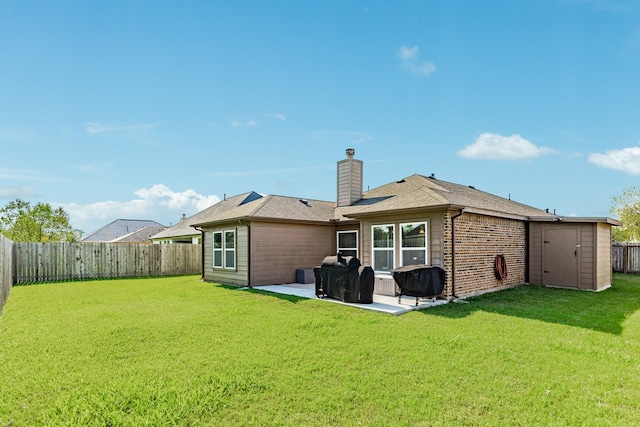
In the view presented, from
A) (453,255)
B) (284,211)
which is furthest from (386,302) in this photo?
(284,211)

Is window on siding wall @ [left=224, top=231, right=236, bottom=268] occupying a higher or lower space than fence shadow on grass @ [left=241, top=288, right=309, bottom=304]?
higher

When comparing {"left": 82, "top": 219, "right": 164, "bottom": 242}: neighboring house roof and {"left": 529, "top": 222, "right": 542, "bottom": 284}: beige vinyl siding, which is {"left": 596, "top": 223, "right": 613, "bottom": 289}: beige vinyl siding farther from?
{"left": 82, "top": 219, "right": 164, "bottom": 242}: neighboring house roof

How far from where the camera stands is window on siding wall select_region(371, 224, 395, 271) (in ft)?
33.3

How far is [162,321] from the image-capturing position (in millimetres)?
6770

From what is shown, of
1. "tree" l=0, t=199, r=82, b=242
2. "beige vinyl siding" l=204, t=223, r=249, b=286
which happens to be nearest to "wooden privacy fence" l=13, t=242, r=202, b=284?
"beige vinyl siding" l=204, t=223, r=249, b=286

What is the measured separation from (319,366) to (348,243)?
928cm

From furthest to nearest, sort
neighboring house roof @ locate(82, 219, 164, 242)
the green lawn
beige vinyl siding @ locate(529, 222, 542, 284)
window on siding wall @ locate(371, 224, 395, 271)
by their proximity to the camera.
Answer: neighboring house roof @ locate(82, 219, 164, 242), beige vinyl siding @ locate(529, 222, 542, 284), window on siding wall @ locate(371, 224, 395, 271), the green lawn

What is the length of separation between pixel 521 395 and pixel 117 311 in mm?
7873

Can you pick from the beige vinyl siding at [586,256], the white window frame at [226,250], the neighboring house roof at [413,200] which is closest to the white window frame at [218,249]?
the white window frame at [226,250]

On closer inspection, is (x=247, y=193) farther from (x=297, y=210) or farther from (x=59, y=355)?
(x=59, y=355)

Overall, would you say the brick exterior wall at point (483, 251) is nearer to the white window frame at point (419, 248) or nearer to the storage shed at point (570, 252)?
the storage shed at point (570, 252)

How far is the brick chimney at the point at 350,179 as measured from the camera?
542 inches

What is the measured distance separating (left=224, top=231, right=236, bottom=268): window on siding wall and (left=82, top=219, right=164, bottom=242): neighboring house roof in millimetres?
31331

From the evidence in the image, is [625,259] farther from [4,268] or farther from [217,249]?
[4,268]
